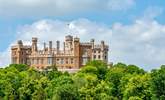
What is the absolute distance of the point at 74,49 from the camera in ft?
532

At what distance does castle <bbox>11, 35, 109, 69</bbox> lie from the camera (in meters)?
161

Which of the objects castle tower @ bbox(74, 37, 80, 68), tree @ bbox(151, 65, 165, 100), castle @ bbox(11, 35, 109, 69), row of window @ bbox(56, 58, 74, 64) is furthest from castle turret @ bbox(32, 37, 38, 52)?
tree @ bbox(151, 65, 165, 100)

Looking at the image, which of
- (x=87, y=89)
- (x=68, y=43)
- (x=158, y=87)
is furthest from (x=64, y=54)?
(x=158, y=87)

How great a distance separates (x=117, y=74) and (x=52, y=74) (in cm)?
2204

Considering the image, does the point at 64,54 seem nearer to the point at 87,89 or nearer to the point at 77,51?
the point at 77,51

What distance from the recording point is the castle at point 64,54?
528 feet

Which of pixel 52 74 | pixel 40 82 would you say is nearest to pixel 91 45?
pixel 52 74

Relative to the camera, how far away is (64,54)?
16138 cm

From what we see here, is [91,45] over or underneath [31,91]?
over

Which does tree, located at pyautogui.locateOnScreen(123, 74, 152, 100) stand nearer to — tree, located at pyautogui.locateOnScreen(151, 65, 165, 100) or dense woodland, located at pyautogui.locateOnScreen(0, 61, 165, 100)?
dense woodland, located at pyautogui.locateOnScreen(0, 61, 165, 100)

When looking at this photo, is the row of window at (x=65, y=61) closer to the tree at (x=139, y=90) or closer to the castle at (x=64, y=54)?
the castle at (x=64, y=54)

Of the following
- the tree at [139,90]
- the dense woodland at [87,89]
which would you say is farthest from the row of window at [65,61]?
the tree at [139,90]

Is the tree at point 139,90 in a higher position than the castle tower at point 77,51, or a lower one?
lower

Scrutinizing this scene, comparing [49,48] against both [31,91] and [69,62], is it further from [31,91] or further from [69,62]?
[31,91]
